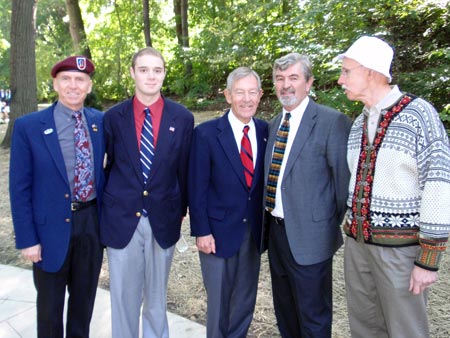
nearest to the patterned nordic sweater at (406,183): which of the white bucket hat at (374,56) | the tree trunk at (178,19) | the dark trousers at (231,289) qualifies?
the white bucket hat at (374,56)

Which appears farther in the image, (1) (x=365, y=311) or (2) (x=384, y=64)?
(1) (x=365, y=311)

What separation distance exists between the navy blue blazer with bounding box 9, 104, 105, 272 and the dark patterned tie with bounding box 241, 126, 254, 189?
109 centimetres

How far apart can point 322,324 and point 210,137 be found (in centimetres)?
136

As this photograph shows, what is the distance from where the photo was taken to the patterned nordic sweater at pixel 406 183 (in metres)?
1.94

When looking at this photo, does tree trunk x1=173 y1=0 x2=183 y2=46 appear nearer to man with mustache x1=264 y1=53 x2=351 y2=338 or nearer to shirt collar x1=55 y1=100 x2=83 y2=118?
shirt collar x1=55 y1=100 x2=83 y2=118

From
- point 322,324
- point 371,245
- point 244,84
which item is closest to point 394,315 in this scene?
point 371,245

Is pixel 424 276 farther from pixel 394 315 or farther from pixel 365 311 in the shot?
pixel 365 311

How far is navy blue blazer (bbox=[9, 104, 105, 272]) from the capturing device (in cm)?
244

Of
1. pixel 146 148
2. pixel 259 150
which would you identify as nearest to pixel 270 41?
pixel 259 150

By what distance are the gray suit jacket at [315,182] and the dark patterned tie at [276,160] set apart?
74 mm

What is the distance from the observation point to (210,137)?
2.62m

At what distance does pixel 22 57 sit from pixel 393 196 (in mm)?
8594

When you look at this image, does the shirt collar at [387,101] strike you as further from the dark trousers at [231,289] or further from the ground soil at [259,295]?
the ground soil at [259,295]

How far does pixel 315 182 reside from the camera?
2.45 metres
